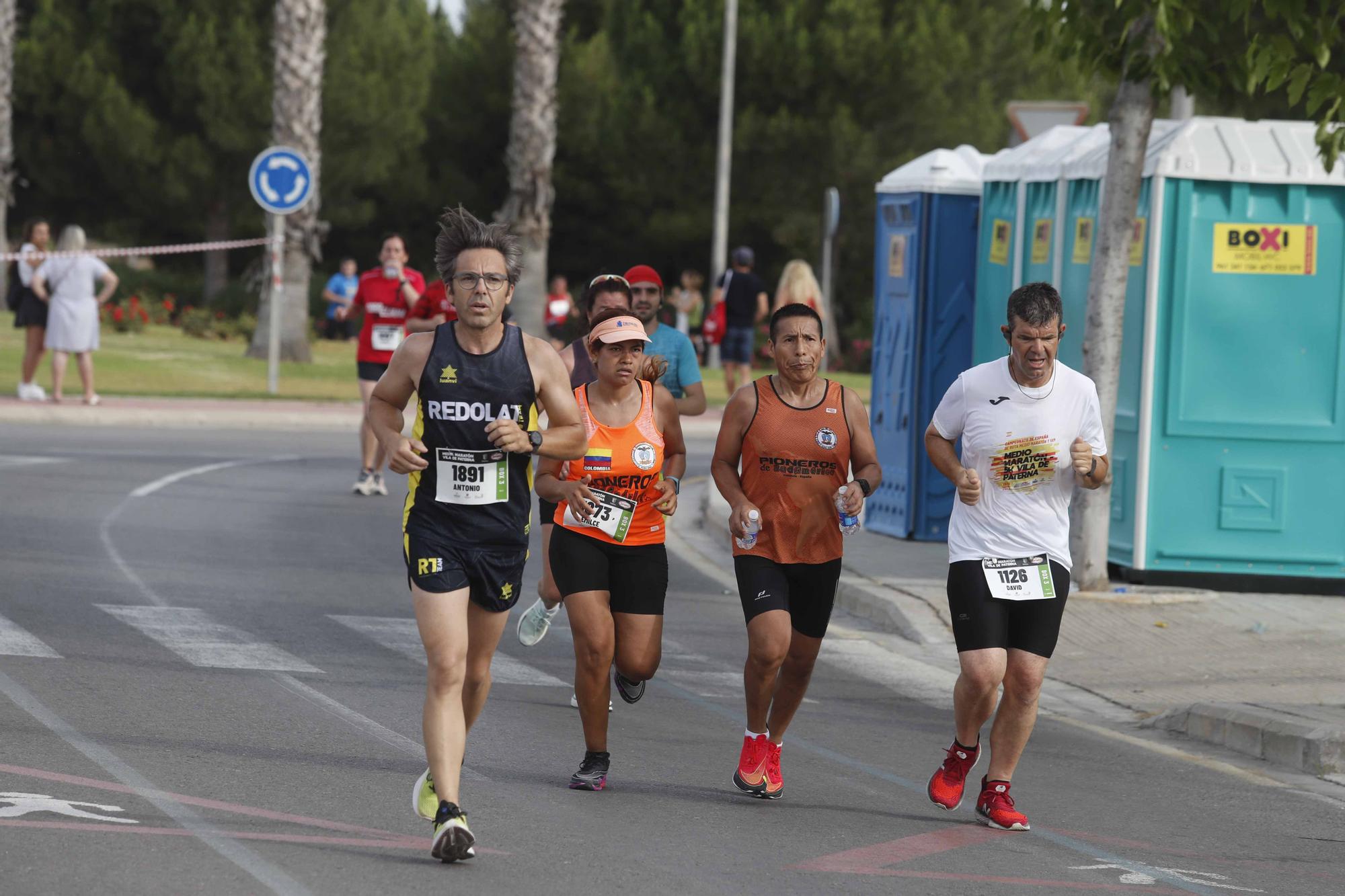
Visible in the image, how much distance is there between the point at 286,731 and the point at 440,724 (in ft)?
6.10

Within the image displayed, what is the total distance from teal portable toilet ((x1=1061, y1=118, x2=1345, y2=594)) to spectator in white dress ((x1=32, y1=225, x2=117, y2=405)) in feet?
41.0

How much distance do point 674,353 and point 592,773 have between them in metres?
2.76

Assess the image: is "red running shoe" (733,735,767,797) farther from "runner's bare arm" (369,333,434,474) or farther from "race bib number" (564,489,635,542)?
"runner's bare arm" (369,333,434,474)

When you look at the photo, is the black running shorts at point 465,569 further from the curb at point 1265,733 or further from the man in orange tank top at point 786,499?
the curb at point 1265,733

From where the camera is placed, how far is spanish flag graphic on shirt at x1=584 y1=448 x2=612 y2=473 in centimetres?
700

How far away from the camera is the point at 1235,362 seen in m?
12.1

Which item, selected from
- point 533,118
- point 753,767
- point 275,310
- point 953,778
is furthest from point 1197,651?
point 533,118

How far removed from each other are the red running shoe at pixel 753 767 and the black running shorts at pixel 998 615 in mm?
790

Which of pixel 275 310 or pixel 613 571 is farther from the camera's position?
pixel 275 310

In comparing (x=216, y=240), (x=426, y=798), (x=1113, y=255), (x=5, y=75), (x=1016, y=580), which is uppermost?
(x=5, y=75)

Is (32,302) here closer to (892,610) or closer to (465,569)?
(892,610)

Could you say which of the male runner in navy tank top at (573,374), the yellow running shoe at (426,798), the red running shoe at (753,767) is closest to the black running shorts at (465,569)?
the yellow running shoe at (426,798)

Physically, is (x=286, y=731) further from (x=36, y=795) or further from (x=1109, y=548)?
(x=1109, y=548)

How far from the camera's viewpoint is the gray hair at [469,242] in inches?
241
